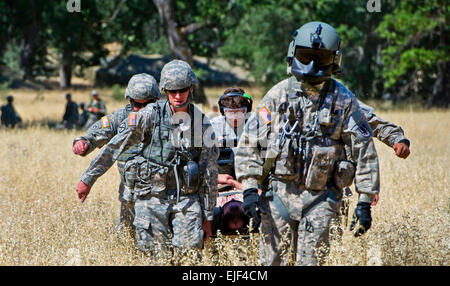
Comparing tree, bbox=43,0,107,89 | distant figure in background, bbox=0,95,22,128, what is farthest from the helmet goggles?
tree, bbox=43,0,107,89

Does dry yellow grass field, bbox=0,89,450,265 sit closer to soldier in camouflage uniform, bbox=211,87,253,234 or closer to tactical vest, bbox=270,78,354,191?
soldier in camouflage uniform, bbox=211,87,253,234

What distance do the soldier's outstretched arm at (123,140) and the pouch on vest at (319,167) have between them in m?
1.61

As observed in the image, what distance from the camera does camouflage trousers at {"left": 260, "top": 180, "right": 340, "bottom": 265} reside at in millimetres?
4125

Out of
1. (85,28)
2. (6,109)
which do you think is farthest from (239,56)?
(6,109)

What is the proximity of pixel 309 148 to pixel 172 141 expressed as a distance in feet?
4.61

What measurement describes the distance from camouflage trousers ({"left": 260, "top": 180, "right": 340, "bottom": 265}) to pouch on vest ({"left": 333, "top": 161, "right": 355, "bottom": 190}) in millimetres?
116

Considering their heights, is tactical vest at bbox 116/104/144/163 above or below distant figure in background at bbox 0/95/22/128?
above

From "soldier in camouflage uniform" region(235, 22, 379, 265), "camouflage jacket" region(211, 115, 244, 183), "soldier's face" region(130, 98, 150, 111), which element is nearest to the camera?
"soldier in camouflage uniform" region(235, 22, 379, 265)

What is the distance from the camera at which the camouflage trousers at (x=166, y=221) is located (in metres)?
4.97

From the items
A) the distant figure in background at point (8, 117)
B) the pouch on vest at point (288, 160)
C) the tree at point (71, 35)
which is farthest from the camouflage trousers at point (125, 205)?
the tree at point (71, 35)

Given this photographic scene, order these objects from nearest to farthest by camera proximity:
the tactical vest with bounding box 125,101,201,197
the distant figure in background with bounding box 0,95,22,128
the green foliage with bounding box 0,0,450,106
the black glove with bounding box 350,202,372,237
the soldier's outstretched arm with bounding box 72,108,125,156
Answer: the black glove with bounding box 350,202,372,237
the tactical vest with bounding box 125,101,201,197
the soldier's outstretched arm with bounding box 72,108,125,156
the distant figure in background with bounding box 0,95,22,128
the green foliage with bounding box 0,0,450,106

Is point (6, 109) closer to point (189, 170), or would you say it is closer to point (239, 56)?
point (189, 170)

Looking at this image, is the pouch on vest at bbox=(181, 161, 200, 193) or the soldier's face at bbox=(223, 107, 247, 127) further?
the soldier's face at bbox=(223, 107, 247, 127)
